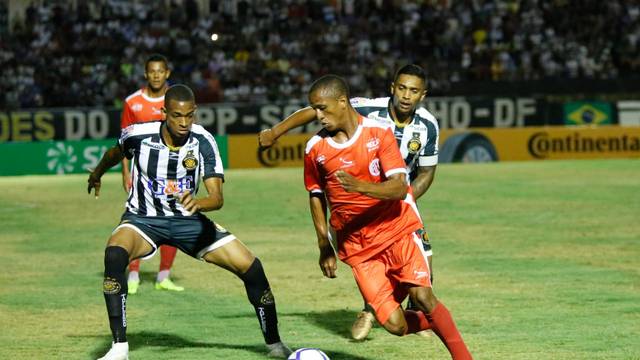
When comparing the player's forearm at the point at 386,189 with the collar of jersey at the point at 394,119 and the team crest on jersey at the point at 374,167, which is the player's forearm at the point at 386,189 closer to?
the team crest on jersey at the point at 374,167

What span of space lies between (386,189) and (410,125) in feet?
7.46

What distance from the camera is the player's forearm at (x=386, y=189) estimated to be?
717 cm

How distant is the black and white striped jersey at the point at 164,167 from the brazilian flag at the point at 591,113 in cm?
2700

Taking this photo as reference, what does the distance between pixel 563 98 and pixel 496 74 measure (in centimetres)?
221

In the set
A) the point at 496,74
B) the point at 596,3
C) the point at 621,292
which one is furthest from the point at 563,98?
the point at 621,292

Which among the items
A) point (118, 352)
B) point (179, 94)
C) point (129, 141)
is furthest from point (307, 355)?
point (129, 141)

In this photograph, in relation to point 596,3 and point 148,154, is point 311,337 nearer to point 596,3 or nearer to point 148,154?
point 148,154

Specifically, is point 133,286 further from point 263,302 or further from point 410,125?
point 410,125

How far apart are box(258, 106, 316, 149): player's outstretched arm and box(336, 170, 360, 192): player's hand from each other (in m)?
1.52

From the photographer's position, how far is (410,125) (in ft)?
31.3

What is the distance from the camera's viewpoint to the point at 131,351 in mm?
9109

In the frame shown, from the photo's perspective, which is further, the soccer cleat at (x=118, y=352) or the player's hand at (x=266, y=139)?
the player's hand at (x=266, y=139)

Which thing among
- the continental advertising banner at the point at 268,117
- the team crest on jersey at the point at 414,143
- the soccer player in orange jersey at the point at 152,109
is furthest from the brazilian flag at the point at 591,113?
the team crest on jersey at the point at 414,143

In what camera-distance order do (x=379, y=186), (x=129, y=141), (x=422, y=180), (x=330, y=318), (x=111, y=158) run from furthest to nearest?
(x=330, y=318), (x=422, y=180), (x=111, y=158), (x=129, y=141), (x=379, y=186)
